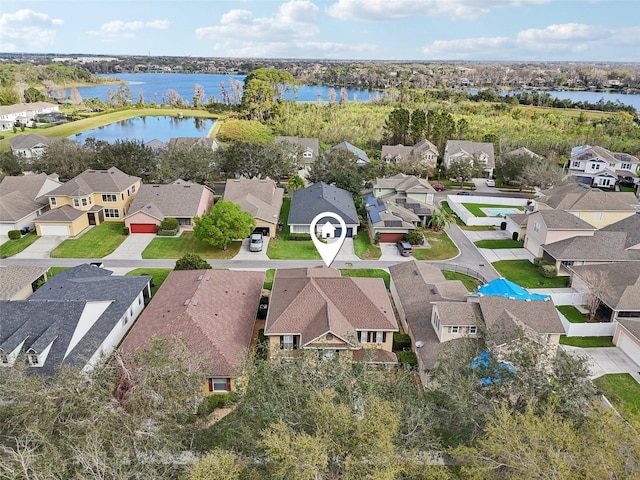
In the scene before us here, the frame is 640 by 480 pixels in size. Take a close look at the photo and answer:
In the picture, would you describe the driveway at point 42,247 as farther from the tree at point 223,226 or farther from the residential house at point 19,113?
the residential house at point 19,113

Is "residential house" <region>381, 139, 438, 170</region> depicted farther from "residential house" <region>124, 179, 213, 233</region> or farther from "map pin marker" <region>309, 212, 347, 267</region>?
"residential house" <region>124, 179, 213, 233</region>

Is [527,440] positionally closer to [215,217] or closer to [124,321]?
[124,321]

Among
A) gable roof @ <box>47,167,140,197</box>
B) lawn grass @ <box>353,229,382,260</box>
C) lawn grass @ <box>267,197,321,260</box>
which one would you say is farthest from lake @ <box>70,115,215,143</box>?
lawn grass @ <box>353,229,382,260</box>

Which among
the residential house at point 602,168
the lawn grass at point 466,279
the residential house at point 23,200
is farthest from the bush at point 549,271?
the residential house at point 23,200

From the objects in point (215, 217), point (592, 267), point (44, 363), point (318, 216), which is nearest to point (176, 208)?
point (215, 217)

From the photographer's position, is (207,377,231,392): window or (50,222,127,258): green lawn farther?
(50,222,127,258): green lawn
